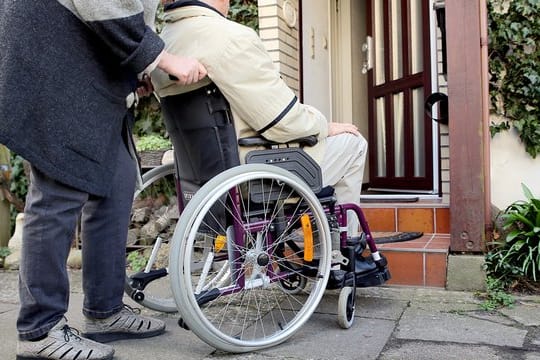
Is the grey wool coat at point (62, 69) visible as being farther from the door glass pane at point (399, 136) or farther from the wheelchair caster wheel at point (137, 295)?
the door glass pane at point (399, 136)

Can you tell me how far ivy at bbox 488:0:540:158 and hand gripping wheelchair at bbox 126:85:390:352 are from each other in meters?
1.38

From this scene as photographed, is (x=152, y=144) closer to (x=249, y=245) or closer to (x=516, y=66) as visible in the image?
(x=249, y=245)

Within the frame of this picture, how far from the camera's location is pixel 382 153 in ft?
14.9

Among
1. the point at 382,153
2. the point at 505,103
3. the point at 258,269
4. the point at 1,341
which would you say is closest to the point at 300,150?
the point at 258,269

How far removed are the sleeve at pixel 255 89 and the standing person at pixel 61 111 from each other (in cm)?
9

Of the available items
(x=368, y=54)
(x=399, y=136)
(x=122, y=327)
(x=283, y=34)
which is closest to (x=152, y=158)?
(x=283, y=34)

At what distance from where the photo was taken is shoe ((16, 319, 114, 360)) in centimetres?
159

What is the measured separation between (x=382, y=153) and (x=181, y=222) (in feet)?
10.4

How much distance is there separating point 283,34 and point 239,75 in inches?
76.0

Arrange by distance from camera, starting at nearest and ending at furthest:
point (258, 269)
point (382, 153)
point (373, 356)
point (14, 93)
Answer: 1. point (14, 93)
2. point (373, 356)
3. point (258, 269)
4. point (382, 153)

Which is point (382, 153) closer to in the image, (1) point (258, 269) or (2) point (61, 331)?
(1) point (258, 269)

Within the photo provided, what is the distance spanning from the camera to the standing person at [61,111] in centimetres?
154

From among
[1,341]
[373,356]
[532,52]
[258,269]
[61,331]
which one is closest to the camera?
[61,331]

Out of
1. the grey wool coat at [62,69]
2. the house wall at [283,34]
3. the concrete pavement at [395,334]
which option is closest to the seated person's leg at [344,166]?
the concrete pavement at [395,334]
